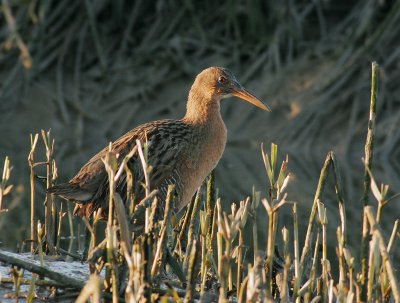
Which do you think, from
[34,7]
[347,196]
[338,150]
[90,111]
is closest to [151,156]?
[347,196]

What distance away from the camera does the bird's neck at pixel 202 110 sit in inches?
254

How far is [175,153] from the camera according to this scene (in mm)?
5855

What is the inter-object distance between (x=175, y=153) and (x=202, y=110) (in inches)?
30.1

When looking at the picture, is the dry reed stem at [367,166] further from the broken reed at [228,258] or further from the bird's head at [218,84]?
the bird's head at [218,84]

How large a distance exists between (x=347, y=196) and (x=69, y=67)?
5980mm

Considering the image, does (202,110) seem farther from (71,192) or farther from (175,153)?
(71,192)

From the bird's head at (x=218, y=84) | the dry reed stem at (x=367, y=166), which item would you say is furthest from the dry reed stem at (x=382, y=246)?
the bird's head at (x=218, y=84)

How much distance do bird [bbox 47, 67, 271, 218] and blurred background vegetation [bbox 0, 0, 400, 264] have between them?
180 inches

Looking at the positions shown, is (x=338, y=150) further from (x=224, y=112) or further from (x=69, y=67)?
(x=69, y=67)

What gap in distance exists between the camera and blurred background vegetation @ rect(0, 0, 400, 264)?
40.9 feet

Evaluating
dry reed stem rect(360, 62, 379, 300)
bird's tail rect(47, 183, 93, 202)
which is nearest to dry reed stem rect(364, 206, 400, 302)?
dry reed stem rect(360, 62, 379, 300)

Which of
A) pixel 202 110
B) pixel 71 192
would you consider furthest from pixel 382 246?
pixel 202 110

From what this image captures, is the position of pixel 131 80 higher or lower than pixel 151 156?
higher

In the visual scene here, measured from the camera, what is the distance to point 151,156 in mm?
5719
